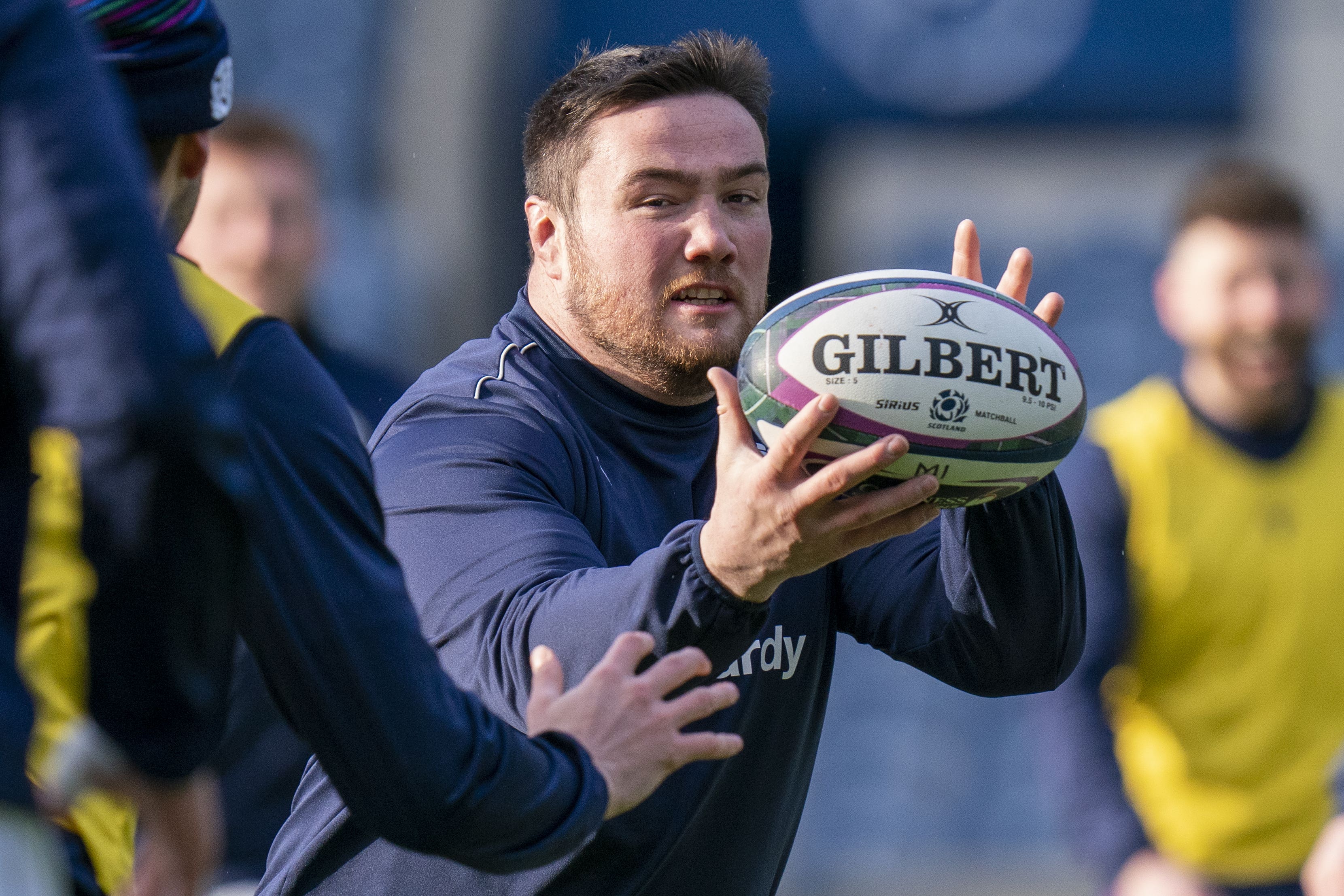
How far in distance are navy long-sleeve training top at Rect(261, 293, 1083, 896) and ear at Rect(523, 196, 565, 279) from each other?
13 centimetres

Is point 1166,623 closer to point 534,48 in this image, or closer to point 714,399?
point 714,399

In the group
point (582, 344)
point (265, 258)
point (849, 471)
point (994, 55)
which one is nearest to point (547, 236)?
A: point (582, 344)

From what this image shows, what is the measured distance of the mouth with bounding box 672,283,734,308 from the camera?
144 inches

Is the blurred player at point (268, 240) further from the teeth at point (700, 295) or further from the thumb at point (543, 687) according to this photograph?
the thumb at point (543, 687)

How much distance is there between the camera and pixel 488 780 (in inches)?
92.0

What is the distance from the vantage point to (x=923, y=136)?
11555mm

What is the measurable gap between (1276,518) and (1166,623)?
21.9 inches

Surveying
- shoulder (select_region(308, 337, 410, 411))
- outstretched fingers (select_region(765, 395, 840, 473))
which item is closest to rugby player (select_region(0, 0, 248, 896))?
outstretched fingers (select_region(765, 395, 840, 473))

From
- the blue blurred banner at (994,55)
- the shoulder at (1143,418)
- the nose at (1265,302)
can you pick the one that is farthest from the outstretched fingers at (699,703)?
the blue blurred banner at (994,55)

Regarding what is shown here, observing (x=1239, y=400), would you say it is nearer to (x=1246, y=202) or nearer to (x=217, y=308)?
(x=1246, y=202)

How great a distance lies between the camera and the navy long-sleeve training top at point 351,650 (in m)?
2.22

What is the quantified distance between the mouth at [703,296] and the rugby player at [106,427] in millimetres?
1949

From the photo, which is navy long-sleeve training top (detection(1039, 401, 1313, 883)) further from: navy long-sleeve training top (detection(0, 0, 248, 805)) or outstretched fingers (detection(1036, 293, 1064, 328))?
navy long-sleeve training top (detection(0, 0, 248, 805))

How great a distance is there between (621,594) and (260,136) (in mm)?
3745
